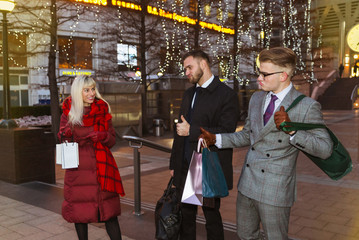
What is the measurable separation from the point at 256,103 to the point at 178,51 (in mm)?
14914

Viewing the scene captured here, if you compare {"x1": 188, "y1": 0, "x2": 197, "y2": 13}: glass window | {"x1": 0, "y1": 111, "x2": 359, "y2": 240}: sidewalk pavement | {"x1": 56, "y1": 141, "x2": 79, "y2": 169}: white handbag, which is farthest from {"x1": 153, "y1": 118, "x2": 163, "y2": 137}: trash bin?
{"x1": 56, "y1": 141, "x2": 79, "y2": 169}: white handbag

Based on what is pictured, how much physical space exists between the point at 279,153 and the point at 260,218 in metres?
0.53

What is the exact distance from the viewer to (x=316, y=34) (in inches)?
952

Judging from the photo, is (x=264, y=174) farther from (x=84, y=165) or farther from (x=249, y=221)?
(x=84, y=165)

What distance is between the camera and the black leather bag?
10.2 ft

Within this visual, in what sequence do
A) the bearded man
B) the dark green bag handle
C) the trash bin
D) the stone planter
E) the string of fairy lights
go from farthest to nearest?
the string of fairy lights, the trash bin, the stone planter, the bearded man, the dark green bag handle

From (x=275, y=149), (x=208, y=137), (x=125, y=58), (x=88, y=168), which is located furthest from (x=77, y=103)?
(x=125, y=58)

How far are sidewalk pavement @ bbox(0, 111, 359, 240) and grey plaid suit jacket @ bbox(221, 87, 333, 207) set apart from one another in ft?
5.75

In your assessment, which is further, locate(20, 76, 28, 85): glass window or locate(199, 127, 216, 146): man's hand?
locate(20, 76, 28, 85): glass window

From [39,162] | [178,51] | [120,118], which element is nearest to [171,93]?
[178,51]

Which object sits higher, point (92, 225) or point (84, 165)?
point (84, 165)

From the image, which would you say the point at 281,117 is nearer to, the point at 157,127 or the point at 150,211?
the point at 150,211

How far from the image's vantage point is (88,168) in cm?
333

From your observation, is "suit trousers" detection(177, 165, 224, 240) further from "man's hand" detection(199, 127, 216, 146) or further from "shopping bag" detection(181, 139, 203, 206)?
"man's hand" detection(199, 127, 216, 146)
